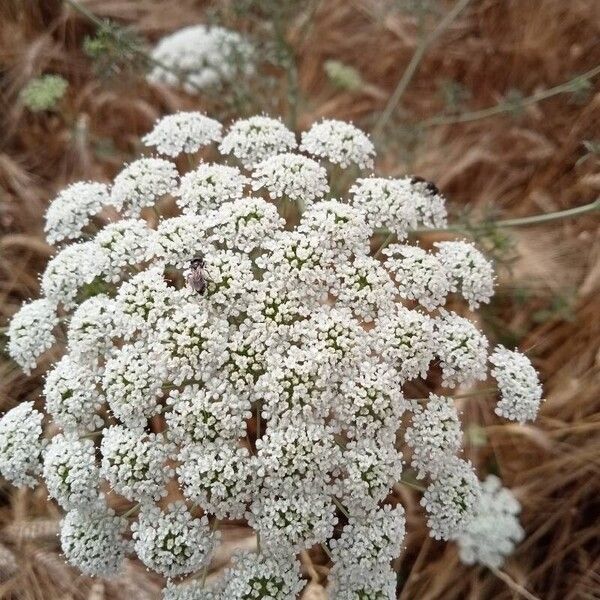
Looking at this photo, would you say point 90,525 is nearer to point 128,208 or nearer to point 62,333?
point 62,333

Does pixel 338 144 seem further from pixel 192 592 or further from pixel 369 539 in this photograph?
pixel 192 592

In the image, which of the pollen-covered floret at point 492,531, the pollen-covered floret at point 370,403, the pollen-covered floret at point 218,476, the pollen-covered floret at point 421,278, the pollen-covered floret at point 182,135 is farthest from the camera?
the pollen-covered floret at point 492,531

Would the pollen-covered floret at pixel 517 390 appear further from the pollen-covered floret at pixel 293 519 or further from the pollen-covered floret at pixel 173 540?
the pollen-covered floret at pixel 173 540

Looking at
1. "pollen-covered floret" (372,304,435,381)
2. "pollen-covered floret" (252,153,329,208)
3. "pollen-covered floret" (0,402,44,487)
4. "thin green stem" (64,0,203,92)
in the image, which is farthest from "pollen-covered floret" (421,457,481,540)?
"thin green stem" (64,0,203,92)

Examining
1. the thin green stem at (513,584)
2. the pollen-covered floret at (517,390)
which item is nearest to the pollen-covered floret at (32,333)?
the pollen-covered floret at (517,390)

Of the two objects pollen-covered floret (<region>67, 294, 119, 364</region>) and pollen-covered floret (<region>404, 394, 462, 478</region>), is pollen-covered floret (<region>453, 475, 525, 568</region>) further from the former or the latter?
pollen-covered floret (<region>67, 294, 119, 364</region>)

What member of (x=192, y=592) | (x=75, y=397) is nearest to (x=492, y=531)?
(x=192, y=592)
